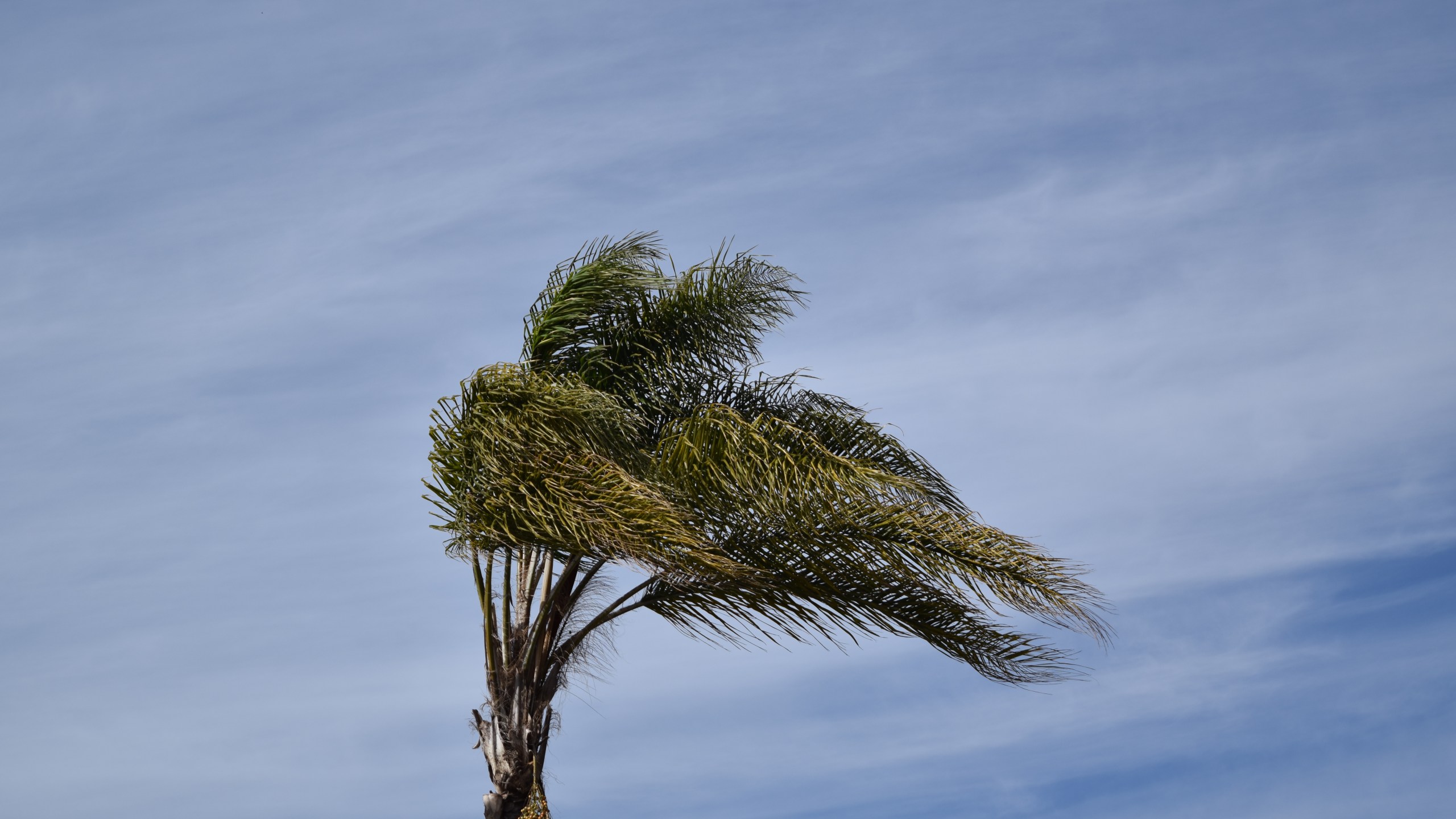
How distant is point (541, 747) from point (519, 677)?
0.60 metres

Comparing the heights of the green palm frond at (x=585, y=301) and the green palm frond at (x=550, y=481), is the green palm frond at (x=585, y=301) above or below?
above

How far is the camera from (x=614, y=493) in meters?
9.60

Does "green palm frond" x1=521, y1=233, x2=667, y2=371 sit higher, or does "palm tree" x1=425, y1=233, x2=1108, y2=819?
"green palm frond" x1=521, y1=233, x2=667, y2=371

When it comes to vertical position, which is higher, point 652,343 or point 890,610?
point 652,343

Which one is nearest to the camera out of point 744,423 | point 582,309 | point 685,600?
point 744,423

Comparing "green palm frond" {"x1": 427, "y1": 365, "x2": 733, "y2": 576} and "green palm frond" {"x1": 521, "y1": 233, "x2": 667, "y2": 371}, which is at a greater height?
"green palm frond" {"x1": 521, "y1": 233, "x2": 667, "y2": 371}

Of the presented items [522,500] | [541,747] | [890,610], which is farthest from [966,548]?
[541,747]

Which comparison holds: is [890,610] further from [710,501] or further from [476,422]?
[476,422]

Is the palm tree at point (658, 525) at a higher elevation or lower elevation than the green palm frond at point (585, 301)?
lower

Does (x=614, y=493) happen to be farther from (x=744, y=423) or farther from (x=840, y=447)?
(x=840, y=447)

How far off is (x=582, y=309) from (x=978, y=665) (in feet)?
14.8

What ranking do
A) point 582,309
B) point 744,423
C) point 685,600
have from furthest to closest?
point 582,309 → point 685,600 → point 744,423

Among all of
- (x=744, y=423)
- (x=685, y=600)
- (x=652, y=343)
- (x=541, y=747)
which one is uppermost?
(x=652, y=343)

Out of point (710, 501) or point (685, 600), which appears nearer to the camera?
point (710, 501)
